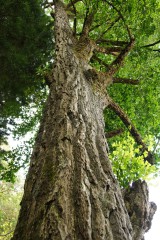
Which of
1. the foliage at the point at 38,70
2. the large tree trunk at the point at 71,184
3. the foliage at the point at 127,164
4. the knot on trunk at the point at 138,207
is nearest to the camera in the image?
the large tree trunk at the point at 71,184

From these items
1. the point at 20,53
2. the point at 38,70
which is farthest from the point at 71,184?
the point at 20,53

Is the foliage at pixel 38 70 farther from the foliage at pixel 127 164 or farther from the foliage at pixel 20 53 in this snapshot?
the foliage at pixel 127 164

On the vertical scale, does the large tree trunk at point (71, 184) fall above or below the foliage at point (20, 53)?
below

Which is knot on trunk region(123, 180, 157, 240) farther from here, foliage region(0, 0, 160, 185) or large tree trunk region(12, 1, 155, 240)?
foliage region(0, 0, 160, 185)

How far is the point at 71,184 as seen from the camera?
72.3 inches

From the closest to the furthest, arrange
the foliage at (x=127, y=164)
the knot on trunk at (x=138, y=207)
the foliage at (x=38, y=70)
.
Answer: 1. the foliage at (x=127, y=164)
2. the knot on trunk at (x=138, y=207)
3. the foliage at (x=38, y=70)

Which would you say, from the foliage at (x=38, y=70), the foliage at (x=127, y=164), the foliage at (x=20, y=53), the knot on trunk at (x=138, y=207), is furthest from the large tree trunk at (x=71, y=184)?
the foliage at (x=20, y=53)

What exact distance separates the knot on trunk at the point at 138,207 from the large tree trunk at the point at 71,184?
1307 mm

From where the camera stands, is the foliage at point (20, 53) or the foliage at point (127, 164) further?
the foliage at point (20, 53)

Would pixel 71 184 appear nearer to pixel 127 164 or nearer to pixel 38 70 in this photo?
pixel 127 164

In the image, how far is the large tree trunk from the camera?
1544mm

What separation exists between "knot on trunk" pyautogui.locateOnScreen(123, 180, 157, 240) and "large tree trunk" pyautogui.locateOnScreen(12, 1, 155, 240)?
1307 mm

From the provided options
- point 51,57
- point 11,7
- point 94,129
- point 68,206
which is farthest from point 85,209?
point 51,57

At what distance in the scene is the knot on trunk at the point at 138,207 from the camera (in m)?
3.46
